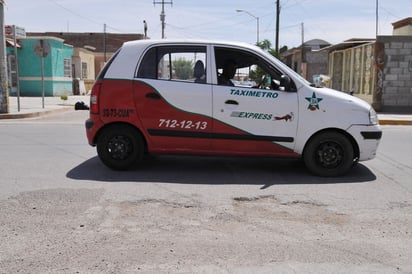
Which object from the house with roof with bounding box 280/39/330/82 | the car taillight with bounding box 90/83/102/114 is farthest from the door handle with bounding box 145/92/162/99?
the house with roof with bounding box 280/39/330/82

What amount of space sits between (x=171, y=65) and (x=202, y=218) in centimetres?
270

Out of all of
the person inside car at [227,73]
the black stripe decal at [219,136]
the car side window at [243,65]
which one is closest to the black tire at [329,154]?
the black stripe decal at [219,136]

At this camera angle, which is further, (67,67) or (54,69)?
(67,67)

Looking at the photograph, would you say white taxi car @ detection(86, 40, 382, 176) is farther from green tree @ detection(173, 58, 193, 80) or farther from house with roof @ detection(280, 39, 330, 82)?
house with roof @ detection(280, 39, 330, 82)

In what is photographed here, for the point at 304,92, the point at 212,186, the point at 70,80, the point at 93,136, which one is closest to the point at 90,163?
the point at 93,136

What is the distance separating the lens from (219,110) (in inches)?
248

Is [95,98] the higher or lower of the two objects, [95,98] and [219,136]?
the higher

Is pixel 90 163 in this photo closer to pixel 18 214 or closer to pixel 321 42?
pixel 18 214

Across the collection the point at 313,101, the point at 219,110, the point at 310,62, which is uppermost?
the point at 310,62

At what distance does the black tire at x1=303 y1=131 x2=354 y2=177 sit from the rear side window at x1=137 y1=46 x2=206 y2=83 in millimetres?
1917

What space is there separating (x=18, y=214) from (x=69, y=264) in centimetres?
147

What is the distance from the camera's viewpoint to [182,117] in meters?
6.35

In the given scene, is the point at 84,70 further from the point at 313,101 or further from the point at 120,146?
the point at 313,101

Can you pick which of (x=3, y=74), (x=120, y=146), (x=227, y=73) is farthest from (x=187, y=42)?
(x=3, y=74)
